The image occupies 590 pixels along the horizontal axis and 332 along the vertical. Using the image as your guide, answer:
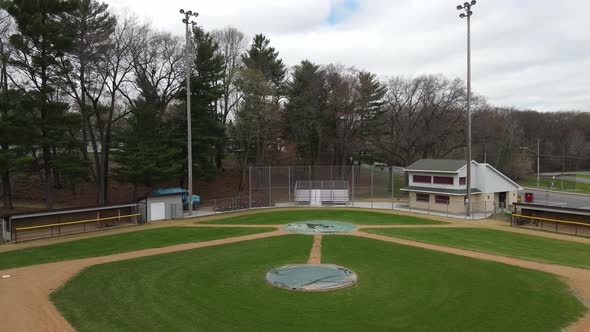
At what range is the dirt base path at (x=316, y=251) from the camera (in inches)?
648

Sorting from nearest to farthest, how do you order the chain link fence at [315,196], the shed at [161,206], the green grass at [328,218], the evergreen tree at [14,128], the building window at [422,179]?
the evergreen tree at [14,128]
the green grass at [328,218]
the shed at [161,206]
the chain link fence at [315,196]
the building window at [422,179]

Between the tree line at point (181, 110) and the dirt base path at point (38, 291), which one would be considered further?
the tree line at point (181, 110)

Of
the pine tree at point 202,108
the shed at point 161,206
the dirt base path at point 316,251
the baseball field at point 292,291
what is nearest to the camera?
the baseball field at point 292,291

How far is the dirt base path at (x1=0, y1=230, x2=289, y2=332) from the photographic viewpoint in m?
10.3

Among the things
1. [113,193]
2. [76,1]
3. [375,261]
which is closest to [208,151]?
[113,193]

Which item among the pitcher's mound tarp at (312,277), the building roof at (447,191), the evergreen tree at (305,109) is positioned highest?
the evergreen tree at (305,109)

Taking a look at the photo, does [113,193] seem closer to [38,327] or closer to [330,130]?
[330,130]

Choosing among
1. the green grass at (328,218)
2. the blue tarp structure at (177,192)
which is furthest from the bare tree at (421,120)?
the blue tarp structure at (177,192)

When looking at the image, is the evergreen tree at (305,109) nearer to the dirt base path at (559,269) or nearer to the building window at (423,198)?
the building window at (423,198)

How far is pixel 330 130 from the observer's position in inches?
2020

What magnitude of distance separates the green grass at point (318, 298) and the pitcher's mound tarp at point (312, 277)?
1.43 ft

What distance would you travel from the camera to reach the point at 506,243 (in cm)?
2059

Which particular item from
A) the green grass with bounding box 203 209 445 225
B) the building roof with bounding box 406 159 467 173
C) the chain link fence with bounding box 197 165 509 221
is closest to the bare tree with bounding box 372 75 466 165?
the chain link fence with bounding box 197 165 509 221

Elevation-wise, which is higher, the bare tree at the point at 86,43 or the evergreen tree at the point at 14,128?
the bare tree at the point at 86,43
